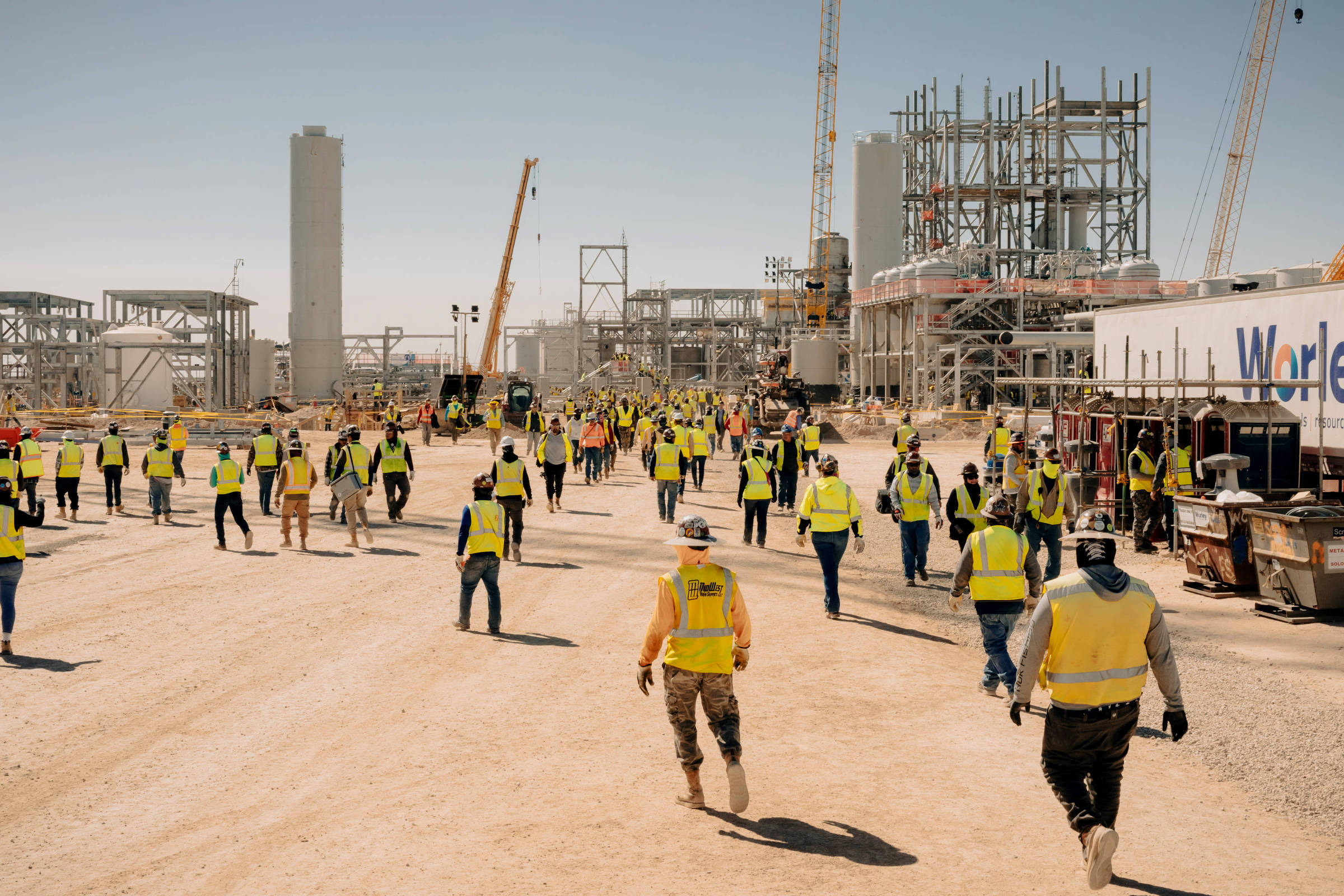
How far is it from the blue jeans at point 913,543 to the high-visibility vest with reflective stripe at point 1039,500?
1.36m

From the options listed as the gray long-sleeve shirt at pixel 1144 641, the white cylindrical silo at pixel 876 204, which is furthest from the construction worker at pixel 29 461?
the white cylindrical silo at pixel 876 204

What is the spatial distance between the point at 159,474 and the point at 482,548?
427 inches

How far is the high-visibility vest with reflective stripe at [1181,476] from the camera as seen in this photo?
15.4 m

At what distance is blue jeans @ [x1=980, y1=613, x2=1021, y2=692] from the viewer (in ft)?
28.9

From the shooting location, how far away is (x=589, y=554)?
53.8 ft

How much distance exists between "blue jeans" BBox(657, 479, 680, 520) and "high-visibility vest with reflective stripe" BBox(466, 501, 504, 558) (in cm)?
845

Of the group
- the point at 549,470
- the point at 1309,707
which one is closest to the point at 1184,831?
the point at 1309,707

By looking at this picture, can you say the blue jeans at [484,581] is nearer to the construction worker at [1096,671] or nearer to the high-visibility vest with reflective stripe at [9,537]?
the high-visibility vest with reflective stripe at [9,537]

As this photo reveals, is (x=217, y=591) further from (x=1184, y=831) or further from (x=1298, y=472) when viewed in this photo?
(x=1298, y=472)

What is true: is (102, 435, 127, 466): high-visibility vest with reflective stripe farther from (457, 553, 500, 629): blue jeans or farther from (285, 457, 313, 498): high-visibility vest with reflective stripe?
(457, 553, 500, 629): blue jeans

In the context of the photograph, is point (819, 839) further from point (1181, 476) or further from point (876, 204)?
point (876, 204)

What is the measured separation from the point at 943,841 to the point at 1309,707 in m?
4.63

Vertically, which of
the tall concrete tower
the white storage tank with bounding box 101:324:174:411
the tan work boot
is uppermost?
the tall concrete tower

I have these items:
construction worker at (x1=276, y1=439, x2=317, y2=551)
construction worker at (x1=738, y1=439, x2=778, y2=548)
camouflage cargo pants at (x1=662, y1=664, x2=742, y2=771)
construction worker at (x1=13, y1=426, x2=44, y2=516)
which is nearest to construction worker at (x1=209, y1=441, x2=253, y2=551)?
construction worker at (x1=276, y1=439, x2=317, y2=551)
